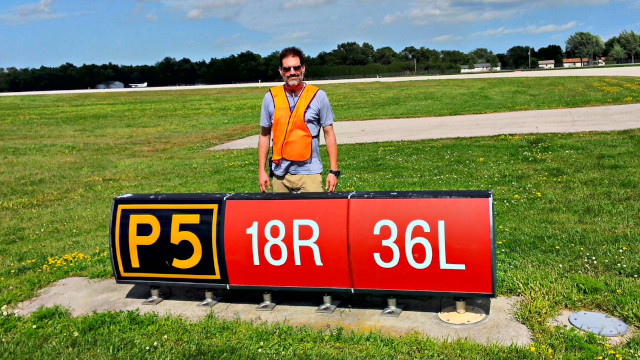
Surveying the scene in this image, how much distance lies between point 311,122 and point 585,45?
14271cm

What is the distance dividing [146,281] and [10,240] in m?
3.91

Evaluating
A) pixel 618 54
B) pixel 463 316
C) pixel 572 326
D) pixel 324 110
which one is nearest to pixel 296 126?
pixel 324 110

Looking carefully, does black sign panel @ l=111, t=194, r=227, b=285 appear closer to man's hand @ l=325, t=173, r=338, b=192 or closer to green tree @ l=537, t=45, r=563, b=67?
man's hand @ l=325, t=173, r=338, b=192

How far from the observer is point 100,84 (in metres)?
77.8

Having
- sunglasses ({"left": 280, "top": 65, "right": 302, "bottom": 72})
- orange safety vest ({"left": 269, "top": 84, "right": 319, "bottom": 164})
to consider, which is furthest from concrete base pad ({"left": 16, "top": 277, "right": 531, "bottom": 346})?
sunglasses ({"left": 280, "top": 65, "right": 302, "bottom": 72})

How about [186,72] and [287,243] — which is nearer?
[287,243]

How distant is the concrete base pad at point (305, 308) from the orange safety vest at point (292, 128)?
1.28 metres

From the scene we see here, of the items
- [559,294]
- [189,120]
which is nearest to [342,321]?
[559,294]

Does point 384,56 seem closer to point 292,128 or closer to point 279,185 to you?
point 279,185

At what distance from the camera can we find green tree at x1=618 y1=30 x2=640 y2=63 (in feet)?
380

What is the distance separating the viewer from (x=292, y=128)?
183 inches

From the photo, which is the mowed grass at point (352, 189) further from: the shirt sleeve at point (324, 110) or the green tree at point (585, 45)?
the green tree at point (585, 45)

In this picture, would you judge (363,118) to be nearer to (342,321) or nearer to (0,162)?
(0,162)

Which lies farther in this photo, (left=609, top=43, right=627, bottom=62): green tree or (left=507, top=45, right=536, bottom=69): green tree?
(left=507, top=45, right=536, bottom=69): green tree
